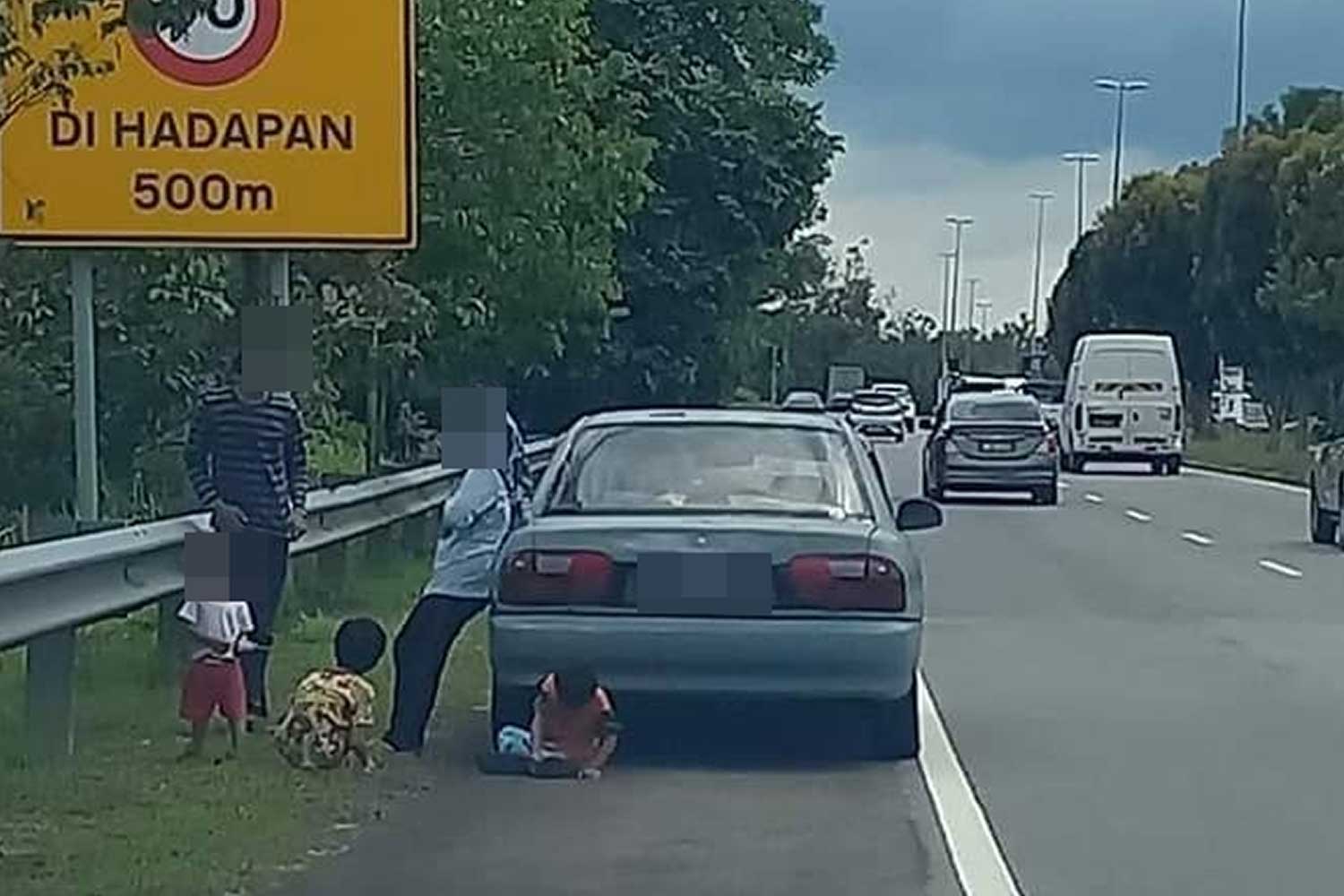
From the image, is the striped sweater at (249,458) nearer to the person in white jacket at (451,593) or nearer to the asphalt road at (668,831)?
the person in white jacket at (451,593)

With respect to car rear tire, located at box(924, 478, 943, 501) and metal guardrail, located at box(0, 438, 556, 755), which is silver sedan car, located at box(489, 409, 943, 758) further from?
car rear tire, located at box(924, 478, 943, 501)

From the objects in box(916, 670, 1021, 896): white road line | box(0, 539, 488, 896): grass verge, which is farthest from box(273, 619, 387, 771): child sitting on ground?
box(916, 670, 1021, 896): white road line

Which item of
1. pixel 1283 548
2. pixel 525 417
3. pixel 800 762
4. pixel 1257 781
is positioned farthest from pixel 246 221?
pixel 525 417

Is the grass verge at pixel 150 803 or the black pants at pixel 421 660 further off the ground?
the black pants at pixel 421 660

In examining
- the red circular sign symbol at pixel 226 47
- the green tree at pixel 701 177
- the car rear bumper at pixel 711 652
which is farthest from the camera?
the green tree at pixel 701 177

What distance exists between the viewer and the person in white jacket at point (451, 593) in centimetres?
1234

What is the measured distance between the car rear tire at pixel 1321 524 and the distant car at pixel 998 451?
1040 centimetres

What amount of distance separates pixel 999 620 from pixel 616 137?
861 cm

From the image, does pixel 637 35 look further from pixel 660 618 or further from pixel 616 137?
pixel 660 618

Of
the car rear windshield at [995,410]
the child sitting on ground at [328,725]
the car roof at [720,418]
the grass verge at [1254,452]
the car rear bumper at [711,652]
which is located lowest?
the grass verge at [1254,452]

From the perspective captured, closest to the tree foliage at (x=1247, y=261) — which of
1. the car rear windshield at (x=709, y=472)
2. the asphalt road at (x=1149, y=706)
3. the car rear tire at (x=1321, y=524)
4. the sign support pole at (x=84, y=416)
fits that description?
the car rear tire at (x=1321, y=524)

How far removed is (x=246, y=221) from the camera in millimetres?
15820

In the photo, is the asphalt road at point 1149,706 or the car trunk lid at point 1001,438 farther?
the car trunk lid at point 1001,438

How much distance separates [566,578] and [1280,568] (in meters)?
15.3
